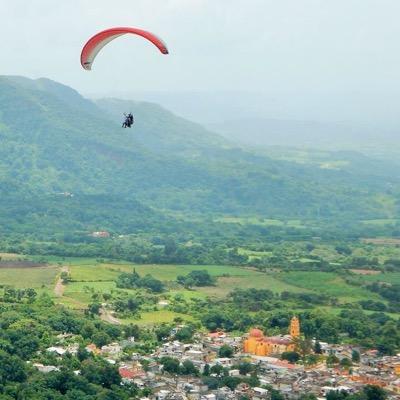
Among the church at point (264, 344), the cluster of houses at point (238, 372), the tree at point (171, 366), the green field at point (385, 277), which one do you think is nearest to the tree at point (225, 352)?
the cluster of houses at point (238, 372)

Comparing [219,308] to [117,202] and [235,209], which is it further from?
[235,209]

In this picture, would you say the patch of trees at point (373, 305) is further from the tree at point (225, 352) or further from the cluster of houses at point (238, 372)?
the tree at point (225, 352)

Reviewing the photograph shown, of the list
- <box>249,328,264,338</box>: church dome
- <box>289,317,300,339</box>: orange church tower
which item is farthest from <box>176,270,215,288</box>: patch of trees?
<box>249,328,264,338</box>: church dome

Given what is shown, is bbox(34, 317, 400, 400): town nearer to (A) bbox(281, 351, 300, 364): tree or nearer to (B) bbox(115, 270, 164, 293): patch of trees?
(A) bbox(281, 351, 300, 364): tree

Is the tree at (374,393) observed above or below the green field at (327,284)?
below

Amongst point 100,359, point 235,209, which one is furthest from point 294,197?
point 100,359

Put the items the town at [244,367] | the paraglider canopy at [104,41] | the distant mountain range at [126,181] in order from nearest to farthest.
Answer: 1. the paraglider canopy at [104,41]
2. the town at [244,367]
3. the distant mountain range at [126,181]
